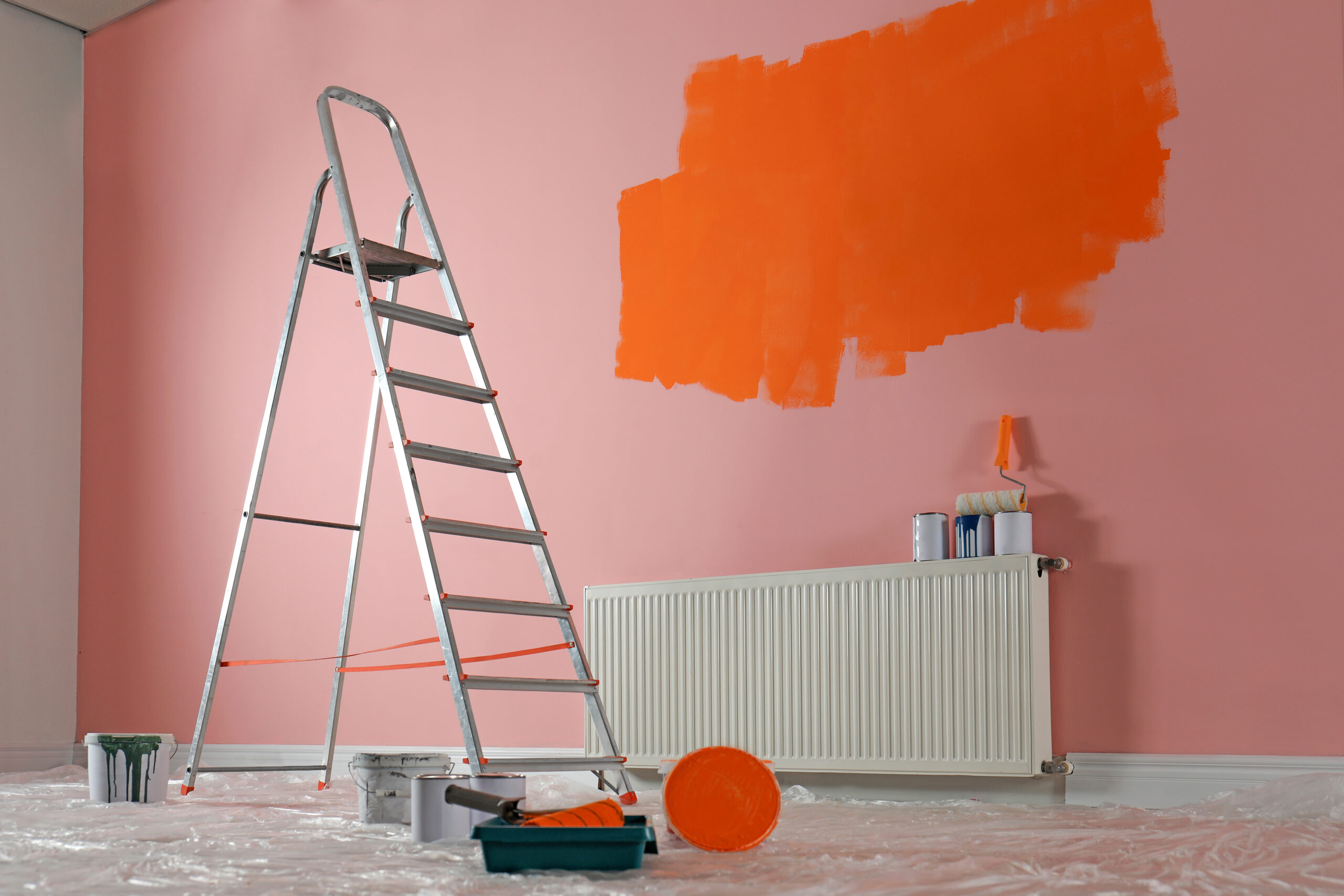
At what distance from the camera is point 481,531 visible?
2580 mm

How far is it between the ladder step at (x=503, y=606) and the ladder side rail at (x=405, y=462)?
0.04m

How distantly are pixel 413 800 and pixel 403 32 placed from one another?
315 centimetres

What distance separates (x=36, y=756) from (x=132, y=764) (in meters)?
2.20

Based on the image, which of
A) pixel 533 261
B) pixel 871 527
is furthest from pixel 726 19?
pixel 871 527

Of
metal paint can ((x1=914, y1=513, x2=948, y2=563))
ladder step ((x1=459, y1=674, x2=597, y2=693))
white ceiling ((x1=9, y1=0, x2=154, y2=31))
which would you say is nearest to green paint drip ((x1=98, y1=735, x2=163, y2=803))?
ladder step ((x1=459, y1=674, x2=597, y2=693))

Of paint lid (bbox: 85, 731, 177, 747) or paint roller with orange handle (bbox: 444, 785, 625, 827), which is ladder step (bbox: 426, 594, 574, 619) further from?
paint lid (bbox: 85, 731, 177, 747)

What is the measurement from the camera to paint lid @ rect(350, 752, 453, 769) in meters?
2.29

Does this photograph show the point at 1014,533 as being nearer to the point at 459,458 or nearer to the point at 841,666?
the point at 841,666

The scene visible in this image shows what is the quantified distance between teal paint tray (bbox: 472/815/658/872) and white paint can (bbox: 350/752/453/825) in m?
0.73

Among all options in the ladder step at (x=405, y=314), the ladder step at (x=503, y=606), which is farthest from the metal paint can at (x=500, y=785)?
the ladder step at (x=405, y=314)

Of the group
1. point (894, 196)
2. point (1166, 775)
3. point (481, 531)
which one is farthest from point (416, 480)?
point (1166, 775)

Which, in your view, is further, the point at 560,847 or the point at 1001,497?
the point at 1001,497

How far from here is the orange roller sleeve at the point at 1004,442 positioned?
2.93 metres

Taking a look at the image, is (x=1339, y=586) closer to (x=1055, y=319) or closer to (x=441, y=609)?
(x=1055, y=319)
